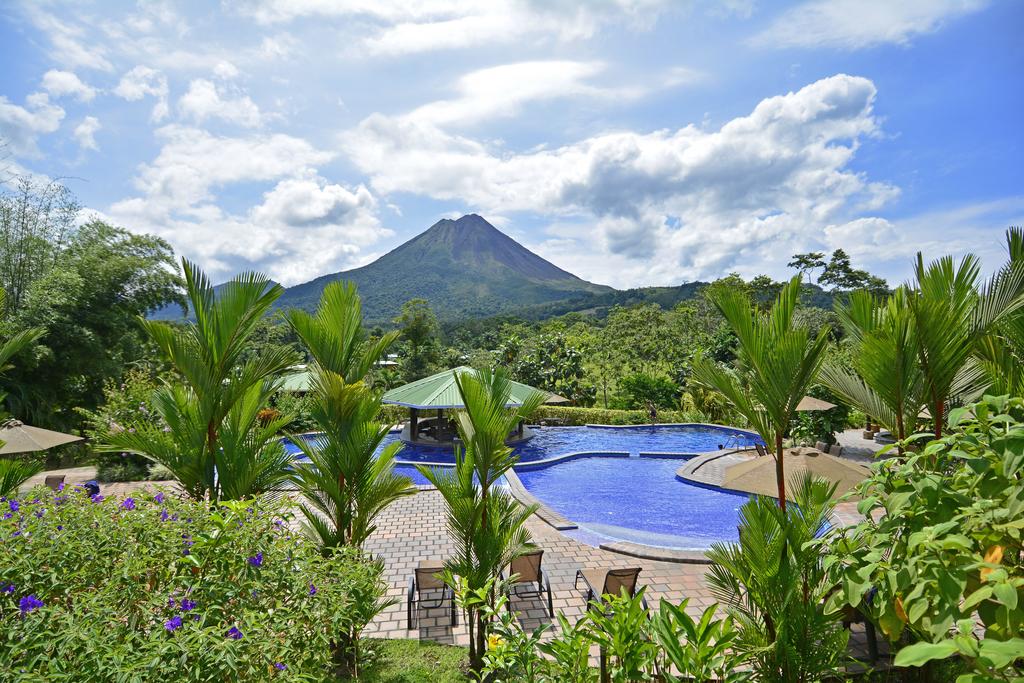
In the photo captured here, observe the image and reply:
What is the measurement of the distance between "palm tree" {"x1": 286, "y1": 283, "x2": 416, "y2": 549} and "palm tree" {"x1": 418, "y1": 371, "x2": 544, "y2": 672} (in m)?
0.71

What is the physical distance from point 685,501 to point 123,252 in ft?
61.5

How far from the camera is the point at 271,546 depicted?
2.82m

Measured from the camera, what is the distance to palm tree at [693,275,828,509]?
336 cm

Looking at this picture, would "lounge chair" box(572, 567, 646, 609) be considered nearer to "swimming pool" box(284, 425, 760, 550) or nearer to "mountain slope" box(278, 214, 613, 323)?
"swimming pool" box(284, 425, 760, 550)

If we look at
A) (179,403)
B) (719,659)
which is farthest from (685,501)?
(179,403)

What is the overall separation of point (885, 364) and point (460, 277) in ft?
504

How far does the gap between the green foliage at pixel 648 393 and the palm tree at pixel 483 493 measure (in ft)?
61.7

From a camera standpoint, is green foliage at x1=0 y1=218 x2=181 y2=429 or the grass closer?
the grass

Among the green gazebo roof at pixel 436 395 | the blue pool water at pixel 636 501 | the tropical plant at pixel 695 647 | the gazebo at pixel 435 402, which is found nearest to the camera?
the tropical plant at pixel 695 647

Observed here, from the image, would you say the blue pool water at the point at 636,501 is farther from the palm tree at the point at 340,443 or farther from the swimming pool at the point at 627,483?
the palm tree at the point at 340,443

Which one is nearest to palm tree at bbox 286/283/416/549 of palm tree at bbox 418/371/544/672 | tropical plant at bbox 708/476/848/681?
palm tree at bbox 418/371/544/672

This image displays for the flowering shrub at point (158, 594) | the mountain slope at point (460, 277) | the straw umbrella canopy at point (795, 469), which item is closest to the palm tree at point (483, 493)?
the flowering shrub at point (158, 594)

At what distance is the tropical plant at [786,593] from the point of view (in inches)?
113

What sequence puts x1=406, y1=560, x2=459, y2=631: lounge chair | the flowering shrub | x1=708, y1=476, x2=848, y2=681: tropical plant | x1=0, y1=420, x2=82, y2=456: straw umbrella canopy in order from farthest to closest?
x1=0, y1=420, x2=82, y2=456: straw umbrella canopy, x1=406, y1=560, x2=459, y2=631: lounge chair, x1=708, y1=476, x2=848, y2=681: tropical plant, the flowering shrub
